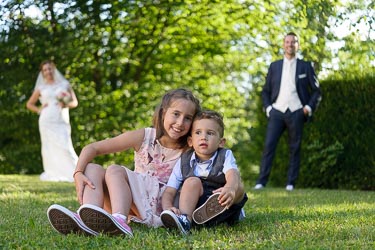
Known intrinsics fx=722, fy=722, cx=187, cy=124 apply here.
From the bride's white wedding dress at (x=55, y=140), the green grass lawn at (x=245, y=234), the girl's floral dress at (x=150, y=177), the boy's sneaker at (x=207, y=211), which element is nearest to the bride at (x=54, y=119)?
the bride's white wedding dress at (x=55, y=140)

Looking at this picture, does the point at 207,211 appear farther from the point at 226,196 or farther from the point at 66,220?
the point at 66,220

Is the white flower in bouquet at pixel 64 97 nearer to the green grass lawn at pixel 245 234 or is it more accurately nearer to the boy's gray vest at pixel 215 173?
the green grass lawn at pixel 245 234

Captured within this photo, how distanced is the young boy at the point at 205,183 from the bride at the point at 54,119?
720 centimetres

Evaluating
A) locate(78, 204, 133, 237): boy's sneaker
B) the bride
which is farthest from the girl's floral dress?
the bride

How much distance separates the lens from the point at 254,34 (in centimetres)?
1409

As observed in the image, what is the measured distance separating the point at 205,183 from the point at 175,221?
1.46 feet

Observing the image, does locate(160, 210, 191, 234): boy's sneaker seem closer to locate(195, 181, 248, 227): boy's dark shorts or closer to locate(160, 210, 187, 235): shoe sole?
locate(160, 210, 187, 235): shoe sole

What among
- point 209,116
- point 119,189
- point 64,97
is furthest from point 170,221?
point 64,97

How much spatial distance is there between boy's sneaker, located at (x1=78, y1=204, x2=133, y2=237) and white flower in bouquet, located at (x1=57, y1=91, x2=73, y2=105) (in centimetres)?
777

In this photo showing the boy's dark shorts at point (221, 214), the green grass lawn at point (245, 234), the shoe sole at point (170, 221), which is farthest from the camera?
the boy's dark shorts at point (221, 214)

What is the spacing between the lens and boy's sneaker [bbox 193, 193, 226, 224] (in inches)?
153

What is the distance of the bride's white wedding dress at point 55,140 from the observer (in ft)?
37.4

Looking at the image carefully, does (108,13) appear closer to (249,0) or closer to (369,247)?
(249,0)

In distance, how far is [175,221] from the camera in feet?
12.5
